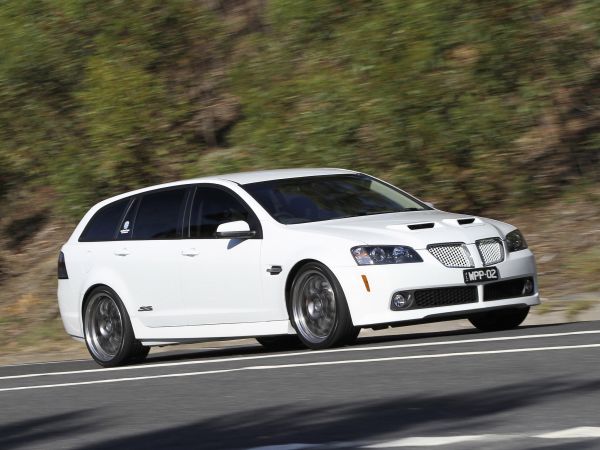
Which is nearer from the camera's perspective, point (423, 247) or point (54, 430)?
point (54, 430)

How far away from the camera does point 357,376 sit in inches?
361

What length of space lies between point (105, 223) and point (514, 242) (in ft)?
13.2

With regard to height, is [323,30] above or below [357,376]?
above

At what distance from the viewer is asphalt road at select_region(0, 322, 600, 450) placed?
688 cm

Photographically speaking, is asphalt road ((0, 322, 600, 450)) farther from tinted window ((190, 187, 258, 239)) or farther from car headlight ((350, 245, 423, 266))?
tinted window ((190, 187, 258, 239))

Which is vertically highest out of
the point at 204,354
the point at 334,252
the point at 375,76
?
the point at 375,76

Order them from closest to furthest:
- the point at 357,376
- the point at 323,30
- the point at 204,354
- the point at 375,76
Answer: the point at 357,376, the point at 204,354, the point at 375,76, the point at 323,30

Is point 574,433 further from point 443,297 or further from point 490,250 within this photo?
point 490,250

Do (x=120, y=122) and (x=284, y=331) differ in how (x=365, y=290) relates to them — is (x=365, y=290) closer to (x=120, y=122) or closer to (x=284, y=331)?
(x=284, y=331)

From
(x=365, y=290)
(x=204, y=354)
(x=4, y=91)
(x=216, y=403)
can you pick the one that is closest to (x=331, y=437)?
(x=216, y=403)

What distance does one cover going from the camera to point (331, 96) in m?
18.1

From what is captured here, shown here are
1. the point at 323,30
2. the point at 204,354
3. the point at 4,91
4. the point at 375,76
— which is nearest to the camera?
the point at 204,354

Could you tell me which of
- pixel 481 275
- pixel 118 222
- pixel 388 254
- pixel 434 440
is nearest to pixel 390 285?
pixel 388 254

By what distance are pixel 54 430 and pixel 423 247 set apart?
3.70 metres
